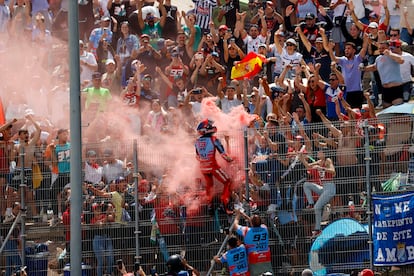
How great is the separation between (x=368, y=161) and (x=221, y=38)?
27.5 ft

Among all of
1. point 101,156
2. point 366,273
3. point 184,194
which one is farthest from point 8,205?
point 366,273

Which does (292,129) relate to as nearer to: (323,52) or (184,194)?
(184,194)

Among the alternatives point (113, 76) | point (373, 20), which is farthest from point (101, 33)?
point (373, 20)

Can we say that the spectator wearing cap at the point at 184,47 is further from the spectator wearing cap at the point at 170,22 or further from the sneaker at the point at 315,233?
the sneaker at the point at 315,233

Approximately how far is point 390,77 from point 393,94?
1.04 ft

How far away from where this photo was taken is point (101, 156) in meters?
19.2

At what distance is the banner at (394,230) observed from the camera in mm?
17516

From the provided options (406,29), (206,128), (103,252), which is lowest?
(103,252)

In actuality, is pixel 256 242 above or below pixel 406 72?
below

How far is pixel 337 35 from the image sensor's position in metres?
24.7

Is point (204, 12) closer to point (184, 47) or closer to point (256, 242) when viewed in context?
point (184, 47)

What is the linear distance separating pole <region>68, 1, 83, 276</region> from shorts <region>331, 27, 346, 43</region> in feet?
33.2

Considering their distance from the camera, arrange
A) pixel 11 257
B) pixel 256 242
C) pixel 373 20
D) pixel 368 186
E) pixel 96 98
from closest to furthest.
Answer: pixel 368 186
pixel 256 242
pixel 11 257
pixel 96 98
pixel 373 20

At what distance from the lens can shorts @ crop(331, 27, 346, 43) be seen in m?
24.6
